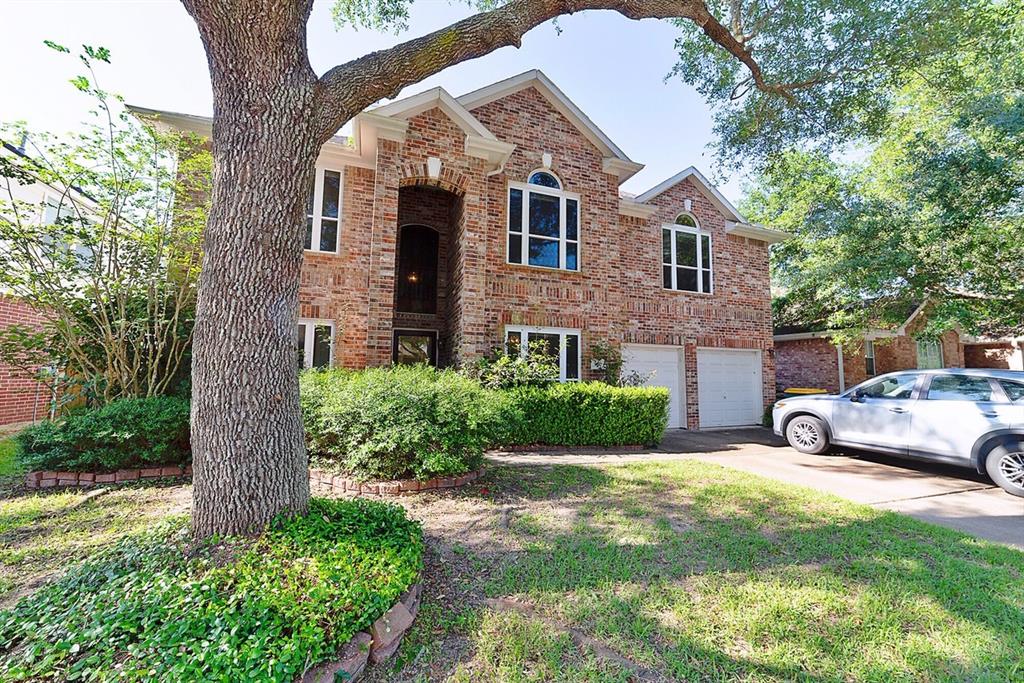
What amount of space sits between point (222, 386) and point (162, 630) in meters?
1.46

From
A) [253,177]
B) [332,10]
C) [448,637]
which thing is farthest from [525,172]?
[448,637]

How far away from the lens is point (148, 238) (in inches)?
258

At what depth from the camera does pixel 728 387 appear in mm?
12945

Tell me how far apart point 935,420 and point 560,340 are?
21.2 ft

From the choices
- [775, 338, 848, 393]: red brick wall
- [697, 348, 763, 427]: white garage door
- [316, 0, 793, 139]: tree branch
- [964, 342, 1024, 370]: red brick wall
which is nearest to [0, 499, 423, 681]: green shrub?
[316, 0, 793, 139]: tree branch

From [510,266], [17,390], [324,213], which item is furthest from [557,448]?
[17,390]

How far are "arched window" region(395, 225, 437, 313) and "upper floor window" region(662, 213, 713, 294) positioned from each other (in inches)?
257

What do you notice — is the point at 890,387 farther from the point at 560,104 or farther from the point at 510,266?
the point at 560,104

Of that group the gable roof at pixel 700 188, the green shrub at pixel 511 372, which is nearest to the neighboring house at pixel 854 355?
the gable roof at pixel 700 188

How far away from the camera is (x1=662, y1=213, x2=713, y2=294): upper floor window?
12586 millimetres

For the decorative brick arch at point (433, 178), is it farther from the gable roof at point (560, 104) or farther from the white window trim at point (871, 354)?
the white window trim at point (871, 354)

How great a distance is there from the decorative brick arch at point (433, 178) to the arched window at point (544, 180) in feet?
6.38

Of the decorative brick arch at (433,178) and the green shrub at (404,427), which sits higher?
the decorative brick arch at (433,178)

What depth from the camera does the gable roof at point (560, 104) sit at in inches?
402
